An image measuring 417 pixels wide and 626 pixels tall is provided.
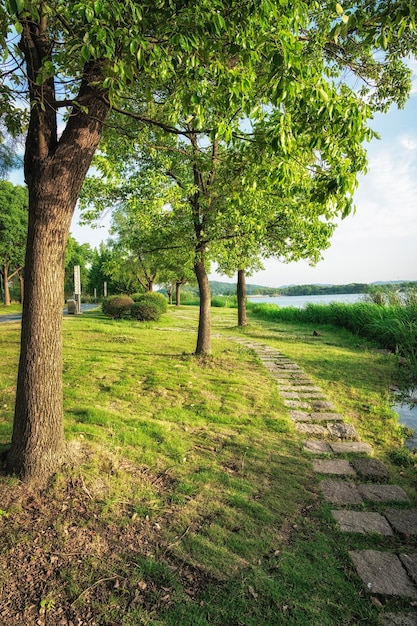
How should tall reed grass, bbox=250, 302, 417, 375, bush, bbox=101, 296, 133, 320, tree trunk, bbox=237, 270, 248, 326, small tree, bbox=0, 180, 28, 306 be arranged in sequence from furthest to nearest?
1. small tree, bbox=0, 180, 28, 306
2. bush, bbox=101, 296, 133, 320
3. tree trunk, bbox=237, 270, 248, 326
4. tall reed grass, bbox=250, 302, 417, 375

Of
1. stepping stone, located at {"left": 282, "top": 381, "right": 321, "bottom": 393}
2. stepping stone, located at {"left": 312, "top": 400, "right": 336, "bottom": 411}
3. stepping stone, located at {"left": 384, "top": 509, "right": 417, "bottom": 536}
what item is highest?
stepping stone, located at {"left": 282, "top": 381, "right": 321, "bottom": 393}

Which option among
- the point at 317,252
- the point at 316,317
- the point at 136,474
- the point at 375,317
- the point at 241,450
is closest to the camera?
the point at 136,474

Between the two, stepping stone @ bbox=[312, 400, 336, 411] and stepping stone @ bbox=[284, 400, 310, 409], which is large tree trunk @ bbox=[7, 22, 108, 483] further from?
stepping stone @ bbox=[312, 400, 336, 411]

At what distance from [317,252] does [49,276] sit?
7.92m

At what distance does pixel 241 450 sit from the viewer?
455 centimetres

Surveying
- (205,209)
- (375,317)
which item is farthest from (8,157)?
(375,317)

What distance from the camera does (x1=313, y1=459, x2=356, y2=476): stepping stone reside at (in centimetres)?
412

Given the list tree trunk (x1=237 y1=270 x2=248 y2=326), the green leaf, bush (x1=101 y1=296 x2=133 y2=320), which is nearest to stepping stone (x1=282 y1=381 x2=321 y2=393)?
the green leaf

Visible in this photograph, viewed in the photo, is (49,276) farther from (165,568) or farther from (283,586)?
A: (283,586)

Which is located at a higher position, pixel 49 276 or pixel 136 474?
pixel 49 276

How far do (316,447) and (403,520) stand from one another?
1.52 m

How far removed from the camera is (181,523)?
312 cm

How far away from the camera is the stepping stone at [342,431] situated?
5.09m

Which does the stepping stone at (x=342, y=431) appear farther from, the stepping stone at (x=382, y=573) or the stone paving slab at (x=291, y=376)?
the stone paving slab at (x=291, y=376)
